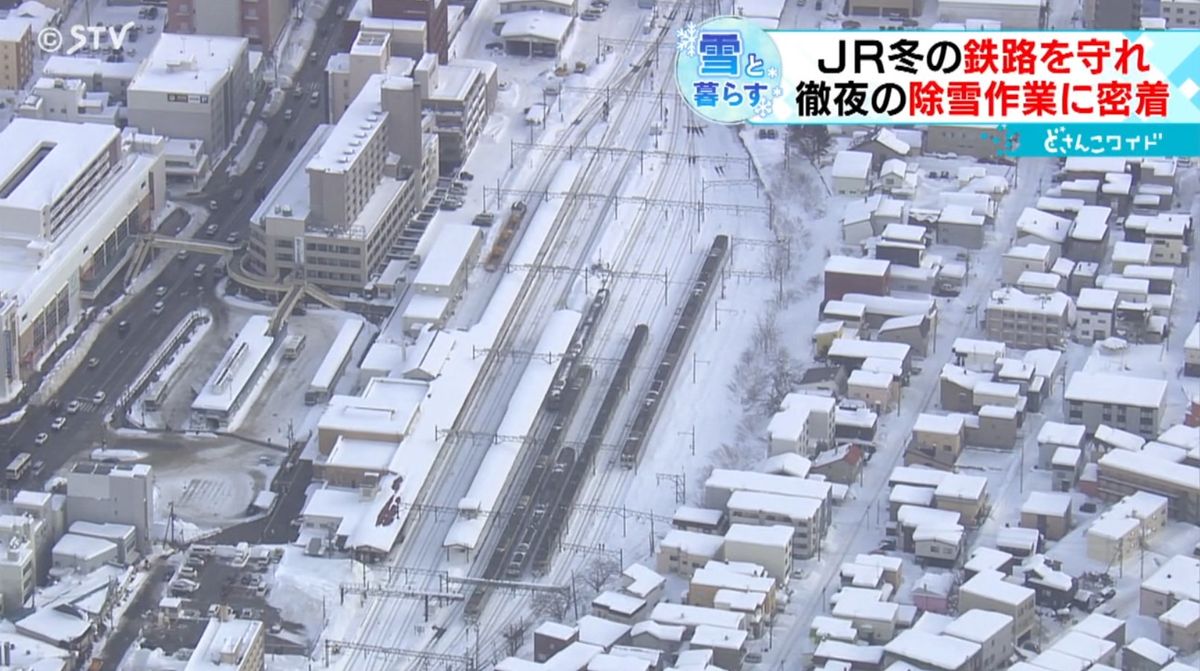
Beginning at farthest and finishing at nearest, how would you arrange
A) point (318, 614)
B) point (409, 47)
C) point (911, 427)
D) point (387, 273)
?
point (409, 47)
point (387, 273)
point (911, 427)
point (318, 614)

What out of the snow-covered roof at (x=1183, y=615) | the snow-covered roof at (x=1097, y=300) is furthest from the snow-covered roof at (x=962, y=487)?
the snow-covered roof at (x=1097, y=300)

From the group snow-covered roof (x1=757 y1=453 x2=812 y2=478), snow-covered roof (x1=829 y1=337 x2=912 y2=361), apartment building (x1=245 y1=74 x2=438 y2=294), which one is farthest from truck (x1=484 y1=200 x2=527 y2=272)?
snow-covered roof (x1=757 y1=453 x2=812 y2=478)

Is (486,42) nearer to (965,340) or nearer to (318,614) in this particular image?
(965,340)

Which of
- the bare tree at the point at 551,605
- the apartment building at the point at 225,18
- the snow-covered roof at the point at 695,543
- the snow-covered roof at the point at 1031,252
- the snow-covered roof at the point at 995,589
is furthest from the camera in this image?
the apartment building at the point at 225,18

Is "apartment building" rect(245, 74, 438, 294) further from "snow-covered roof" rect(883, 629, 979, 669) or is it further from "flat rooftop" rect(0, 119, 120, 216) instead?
"snow-covered roof" rect(883, 629, 979, 669)

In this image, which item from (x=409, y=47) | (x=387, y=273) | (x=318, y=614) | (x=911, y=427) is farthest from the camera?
(x=409, y=47)

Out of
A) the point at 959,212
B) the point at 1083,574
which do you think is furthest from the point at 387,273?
the point at 1083,574

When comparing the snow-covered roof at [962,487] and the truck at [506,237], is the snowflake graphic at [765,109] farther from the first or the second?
the snow-covered roof at [962,487]
